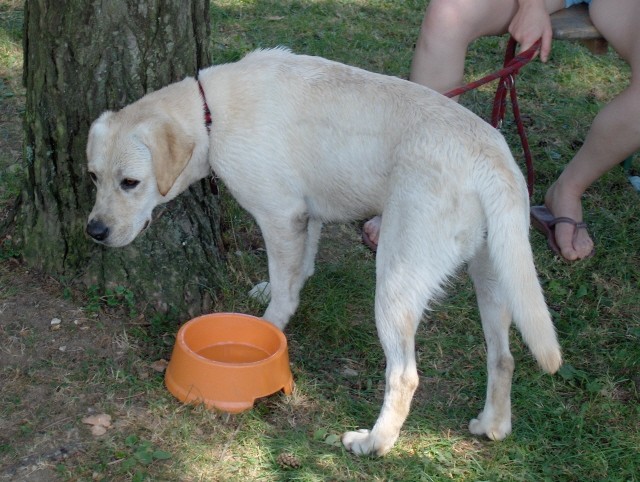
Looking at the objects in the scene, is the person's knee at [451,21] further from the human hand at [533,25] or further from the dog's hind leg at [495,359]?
the dog's hind leg at [495,359]

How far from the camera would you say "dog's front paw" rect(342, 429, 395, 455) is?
2.89m

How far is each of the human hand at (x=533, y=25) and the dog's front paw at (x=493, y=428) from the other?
5.69 feet

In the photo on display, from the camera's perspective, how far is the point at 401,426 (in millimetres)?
2996

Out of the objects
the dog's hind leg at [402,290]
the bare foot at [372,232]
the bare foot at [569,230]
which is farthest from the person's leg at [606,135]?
the dog's hind leg at [402,290]

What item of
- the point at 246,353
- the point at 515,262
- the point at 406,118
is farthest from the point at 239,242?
the point at 515,262

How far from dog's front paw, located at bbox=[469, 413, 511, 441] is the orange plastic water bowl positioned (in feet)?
2.32

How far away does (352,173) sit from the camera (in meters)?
3.02

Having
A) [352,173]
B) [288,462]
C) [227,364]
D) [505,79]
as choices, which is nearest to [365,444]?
[288,462]

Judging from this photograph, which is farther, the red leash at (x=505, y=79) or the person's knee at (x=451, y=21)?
the person's knee at (x=451, y=21)

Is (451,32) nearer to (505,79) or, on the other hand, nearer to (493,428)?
(505,79)

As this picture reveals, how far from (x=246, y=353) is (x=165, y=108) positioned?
0.99 meters

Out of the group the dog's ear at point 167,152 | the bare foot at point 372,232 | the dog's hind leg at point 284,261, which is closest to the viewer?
the dog's ear at point 167,152

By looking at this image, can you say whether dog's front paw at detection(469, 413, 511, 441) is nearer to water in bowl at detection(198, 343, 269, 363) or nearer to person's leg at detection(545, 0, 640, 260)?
water in bowl at detection(198, 343, 269, 363)

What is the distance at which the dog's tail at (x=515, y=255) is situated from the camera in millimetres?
2562
